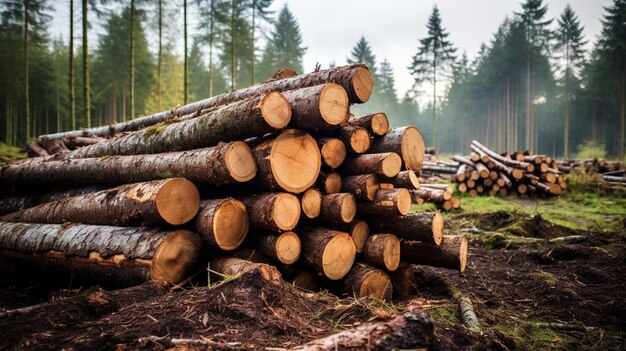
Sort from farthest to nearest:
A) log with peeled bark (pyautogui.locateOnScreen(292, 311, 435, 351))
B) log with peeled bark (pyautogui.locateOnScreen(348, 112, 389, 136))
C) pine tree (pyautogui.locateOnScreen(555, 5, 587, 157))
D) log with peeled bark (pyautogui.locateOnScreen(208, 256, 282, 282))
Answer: pine tree (pyautogui.locateOnScreen(555, 5, 587, 157)) < log with peeled bark (pyautogui.locateOnScreen(348, 112, 389, 136)) < log with peeled bark (pyautogui.locateOnScreen(208, 256, 282, 282)) < log with peeled bark (pyautogui.locateOnScreen(292, 311, 435, 351))

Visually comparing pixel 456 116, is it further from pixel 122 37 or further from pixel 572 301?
pixel 572 301

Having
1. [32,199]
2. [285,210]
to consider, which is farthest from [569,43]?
[32,199]

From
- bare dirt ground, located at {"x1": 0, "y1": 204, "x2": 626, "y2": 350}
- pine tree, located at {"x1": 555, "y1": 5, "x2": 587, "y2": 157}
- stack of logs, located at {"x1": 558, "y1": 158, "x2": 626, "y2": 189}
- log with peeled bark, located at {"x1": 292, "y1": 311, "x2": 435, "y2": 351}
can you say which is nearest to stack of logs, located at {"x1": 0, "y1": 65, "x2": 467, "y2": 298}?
bare dirt ground, located at {"x1": 0, "y1": 204, "x2": 626, "y2": 350}

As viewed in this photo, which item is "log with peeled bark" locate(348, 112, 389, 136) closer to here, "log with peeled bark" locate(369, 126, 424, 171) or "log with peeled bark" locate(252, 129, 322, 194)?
"log with peeled bark" locate(369, 126, 424, 171)

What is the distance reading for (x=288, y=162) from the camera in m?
3.48

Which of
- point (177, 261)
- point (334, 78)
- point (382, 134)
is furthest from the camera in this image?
point (382, 134)

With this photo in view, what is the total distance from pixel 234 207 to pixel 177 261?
2.53 feet

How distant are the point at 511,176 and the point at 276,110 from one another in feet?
35.7

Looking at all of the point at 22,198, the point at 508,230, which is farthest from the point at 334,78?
the point at 22,198

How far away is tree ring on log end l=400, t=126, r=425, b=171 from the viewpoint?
4223 millimetres

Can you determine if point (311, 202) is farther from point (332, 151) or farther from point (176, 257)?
point (176, 257)

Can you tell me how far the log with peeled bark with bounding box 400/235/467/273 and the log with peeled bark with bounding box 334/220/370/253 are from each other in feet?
1.97

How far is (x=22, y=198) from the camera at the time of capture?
631cm

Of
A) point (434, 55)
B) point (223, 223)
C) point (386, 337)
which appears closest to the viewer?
point (386, 337)
